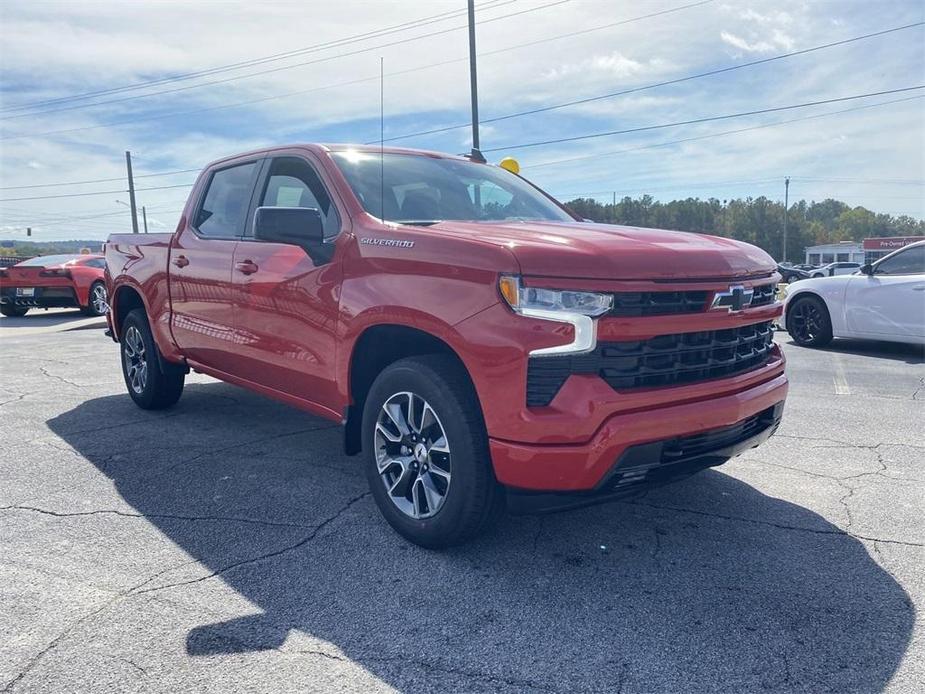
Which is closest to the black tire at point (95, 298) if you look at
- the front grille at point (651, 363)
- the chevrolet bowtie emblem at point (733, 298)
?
the front grille at point (651, 363)

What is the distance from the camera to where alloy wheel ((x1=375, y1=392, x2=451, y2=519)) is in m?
3.30

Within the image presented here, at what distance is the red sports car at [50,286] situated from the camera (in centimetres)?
1614

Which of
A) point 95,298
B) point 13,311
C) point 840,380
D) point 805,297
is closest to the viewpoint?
point 840,380

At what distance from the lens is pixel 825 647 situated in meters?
2.61

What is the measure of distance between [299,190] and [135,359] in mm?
2818

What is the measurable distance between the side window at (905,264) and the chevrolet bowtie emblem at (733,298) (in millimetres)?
6841

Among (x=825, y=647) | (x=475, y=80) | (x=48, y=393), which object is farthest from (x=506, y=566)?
(x=475, y=80)

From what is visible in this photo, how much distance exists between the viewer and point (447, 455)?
128 inches

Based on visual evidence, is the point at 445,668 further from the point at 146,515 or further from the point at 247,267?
the point at 247,267

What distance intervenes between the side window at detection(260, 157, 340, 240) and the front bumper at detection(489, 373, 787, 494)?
1646 millimetres

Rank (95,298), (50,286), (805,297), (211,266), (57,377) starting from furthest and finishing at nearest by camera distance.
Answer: (95,298) < (50,286) < (805,297) < (57,377) < (211,266)

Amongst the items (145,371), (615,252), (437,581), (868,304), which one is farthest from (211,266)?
(868,304)

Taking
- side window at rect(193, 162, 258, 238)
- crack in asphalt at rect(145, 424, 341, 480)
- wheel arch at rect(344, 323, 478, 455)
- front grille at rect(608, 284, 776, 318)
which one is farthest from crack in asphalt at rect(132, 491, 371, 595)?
side window at rect(193, 162, 258, 238)

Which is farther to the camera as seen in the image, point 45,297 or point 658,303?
point 45,297
